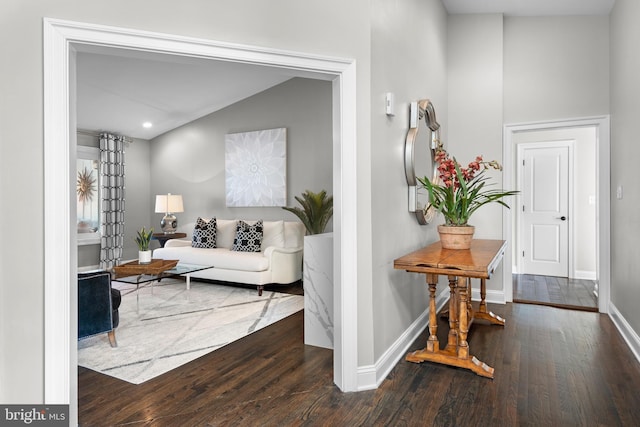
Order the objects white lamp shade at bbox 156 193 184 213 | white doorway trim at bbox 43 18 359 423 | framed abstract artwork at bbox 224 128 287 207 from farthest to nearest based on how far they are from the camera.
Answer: white lamp shade at bbox 156 193 184 213 < framed abstract artwork at bbox 224 128 287 207 < white doorway trim at bbox 43 18 359 423

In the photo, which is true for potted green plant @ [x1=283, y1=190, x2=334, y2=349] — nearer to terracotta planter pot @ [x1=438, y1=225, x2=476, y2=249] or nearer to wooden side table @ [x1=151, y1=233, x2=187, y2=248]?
terracotta planter pot @ [x1=438, y1=225, x2=476, y2=249]

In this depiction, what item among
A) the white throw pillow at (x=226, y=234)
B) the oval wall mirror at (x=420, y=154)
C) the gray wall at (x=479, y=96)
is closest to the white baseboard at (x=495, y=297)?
the gray wall at (x=479, y=96)

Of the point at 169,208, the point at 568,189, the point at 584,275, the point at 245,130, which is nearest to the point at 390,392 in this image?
the point at 584,275

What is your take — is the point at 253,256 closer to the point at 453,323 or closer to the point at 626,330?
the point at 453,323

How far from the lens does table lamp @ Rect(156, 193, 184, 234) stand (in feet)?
21.2

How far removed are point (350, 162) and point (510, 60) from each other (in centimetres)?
308

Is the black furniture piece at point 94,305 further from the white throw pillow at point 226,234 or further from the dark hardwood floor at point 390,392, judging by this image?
the white throw pillow at point 226,234

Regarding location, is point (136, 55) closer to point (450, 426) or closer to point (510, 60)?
point (450, 426)

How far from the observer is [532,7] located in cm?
391

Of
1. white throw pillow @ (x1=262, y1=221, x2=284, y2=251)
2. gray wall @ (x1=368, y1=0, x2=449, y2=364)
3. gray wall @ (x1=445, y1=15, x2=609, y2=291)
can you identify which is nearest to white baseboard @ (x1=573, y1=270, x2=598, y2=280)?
gray wall @ (x1=445, y1=15, x2=609, y2=291)

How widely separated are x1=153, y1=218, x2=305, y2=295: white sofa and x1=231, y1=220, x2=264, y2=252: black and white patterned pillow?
102mm

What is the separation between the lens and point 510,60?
4.21 meters

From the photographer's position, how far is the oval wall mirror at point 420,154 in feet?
9.65

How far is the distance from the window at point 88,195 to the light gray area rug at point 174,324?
200 centimetres
